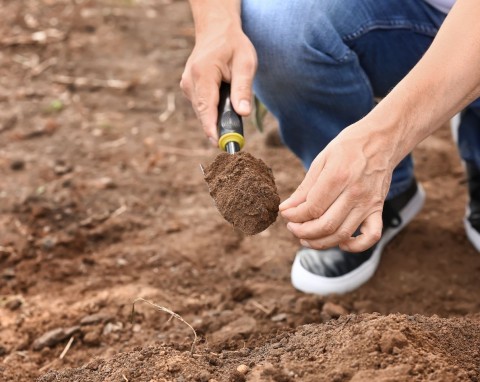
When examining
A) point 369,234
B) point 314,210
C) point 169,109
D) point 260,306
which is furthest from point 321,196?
point 169,109

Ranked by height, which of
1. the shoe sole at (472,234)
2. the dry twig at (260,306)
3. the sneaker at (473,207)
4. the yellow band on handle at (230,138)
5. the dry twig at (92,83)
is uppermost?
the yellow band on handle at (230,138)

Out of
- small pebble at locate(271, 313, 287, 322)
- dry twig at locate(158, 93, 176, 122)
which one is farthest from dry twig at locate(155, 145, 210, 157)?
small pebble at locate(271, 313, 287, 322)

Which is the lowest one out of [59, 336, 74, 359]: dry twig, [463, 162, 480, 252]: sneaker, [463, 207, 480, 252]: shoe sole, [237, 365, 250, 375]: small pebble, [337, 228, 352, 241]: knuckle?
[59, 336, 74, 359]: dry twig

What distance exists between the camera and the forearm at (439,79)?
1563 millimetres

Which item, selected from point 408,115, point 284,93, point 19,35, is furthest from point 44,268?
point 19,35

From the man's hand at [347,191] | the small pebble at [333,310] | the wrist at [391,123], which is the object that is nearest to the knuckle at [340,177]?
the man's hand at [347,191]

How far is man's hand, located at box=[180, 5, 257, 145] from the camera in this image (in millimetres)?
1908

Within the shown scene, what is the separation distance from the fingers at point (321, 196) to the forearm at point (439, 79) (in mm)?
160

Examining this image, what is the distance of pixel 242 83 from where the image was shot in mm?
1909

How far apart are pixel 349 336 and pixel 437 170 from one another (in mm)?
1674

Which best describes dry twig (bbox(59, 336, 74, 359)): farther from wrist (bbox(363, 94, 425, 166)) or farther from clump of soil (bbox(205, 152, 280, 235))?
wrist (bbox(363, 94, 425, 166))

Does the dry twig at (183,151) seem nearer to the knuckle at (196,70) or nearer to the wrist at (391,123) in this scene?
the knuckle at (196,70)

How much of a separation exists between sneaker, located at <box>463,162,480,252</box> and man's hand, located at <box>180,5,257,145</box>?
3.40ft

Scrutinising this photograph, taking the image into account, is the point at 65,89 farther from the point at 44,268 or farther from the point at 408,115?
the point at 408,115
